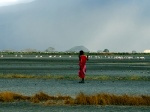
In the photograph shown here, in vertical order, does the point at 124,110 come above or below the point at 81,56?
below

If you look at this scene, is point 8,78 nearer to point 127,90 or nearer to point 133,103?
point 127,90

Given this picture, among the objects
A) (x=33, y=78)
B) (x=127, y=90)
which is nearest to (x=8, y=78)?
(x=33, y=78)

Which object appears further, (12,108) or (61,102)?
(61,102)

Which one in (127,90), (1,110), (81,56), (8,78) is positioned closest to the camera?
(1,110)

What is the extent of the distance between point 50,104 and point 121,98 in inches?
129

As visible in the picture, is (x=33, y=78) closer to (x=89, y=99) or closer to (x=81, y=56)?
(x=81, y=56)

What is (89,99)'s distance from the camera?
2292cm

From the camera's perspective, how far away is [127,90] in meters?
29.6

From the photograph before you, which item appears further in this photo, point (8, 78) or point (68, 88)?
point (8, 78)

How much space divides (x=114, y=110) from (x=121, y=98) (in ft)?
7.38

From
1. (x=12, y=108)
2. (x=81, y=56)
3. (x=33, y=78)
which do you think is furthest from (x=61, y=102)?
(x=33, y=78)

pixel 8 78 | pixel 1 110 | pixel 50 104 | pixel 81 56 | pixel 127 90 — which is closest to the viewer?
pixel 1 110

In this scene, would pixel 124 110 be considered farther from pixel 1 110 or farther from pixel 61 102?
pixel 1 110

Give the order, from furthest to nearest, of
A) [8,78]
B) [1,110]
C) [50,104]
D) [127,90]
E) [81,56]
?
[8,78] → [81,56] → [127,90] → [50,104] → [1,110]
